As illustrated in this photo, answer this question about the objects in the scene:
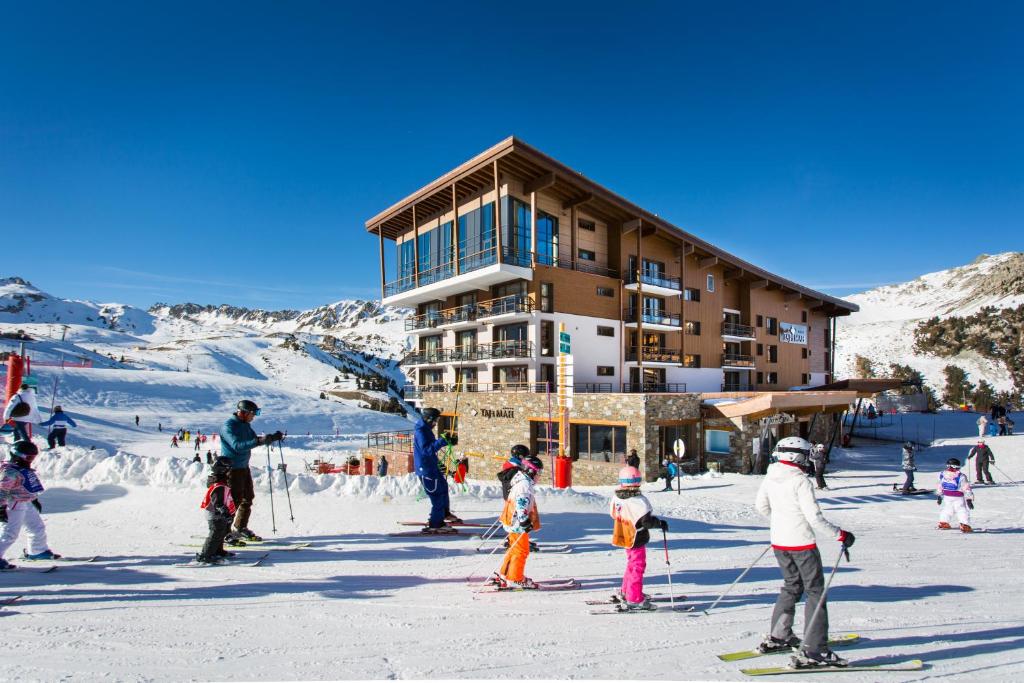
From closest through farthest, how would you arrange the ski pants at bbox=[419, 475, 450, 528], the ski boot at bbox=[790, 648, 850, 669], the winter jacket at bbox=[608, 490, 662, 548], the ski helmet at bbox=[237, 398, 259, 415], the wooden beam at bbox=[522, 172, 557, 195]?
the ski boot at bbox=[790, 648, 850, 669], the winter jacket at bbox=[608, 490, 662, 548], the ski helmet at bbox=[237, 398, 259, 415], the ski pants at bbox=[419, 475, 450, 528], the wooden beam at bbox=[522, 172, 557, 195]

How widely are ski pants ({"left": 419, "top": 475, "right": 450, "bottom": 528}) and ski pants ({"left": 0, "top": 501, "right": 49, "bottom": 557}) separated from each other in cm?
475

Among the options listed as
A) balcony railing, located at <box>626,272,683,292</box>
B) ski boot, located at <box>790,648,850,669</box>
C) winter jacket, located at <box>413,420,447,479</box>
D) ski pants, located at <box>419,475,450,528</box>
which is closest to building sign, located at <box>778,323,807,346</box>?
balcony railing, located at <box>626,272,683,292</box>

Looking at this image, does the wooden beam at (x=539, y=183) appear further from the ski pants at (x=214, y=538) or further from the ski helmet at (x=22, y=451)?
the ski helmet at (x=22, y=451)

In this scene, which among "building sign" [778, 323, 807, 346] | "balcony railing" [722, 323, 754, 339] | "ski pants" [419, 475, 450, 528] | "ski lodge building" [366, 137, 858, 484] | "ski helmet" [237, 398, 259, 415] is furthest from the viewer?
"building sign" [778, 323, 807, 346]

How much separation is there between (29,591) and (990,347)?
311 feet

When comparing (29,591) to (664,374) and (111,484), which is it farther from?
(664,374)

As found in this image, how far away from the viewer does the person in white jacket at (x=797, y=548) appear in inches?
160

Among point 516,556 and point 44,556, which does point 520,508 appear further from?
point 44,556

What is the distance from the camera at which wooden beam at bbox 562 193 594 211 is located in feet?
92.1

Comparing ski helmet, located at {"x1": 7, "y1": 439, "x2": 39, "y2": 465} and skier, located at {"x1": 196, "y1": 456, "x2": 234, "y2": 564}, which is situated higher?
ski helmet, located at {"x1": 7, "y1": 439, "x2": 39, "y2": 465}

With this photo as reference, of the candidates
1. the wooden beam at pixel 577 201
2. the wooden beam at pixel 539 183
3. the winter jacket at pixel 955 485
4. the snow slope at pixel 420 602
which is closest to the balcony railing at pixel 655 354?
the wooden beam at pixel 577 201

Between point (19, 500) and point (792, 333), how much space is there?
4641 centimetres

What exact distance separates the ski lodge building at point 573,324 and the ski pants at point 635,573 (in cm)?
1590

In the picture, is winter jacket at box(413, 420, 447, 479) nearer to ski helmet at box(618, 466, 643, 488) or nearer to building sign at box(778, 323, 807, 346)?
ski helmet at box(618, 466, 643, 488)
